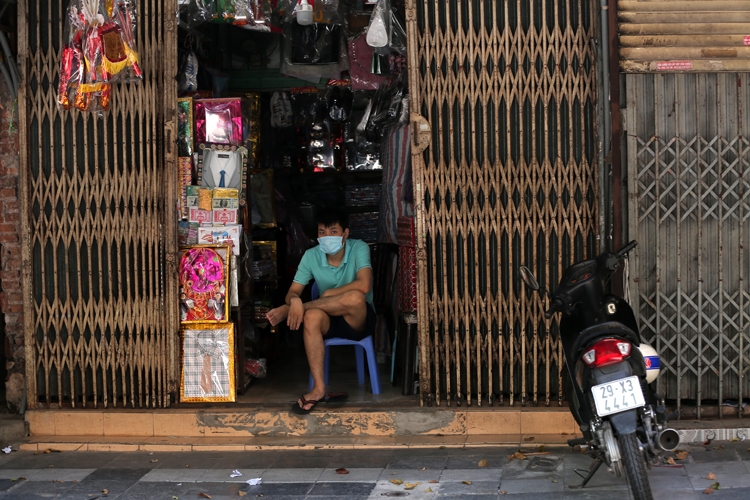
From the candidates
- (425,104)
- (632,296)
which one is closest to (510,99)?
(425,104)

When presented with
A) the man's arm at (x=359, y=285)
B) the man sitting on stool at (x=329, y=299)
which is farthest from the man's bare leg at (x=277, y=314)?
the man's arm at (x=359, y=285)

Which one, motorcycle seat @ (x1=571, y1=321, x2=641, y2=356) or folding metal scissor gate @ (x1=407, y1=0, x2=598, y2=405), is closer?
motorcycle seat @ (x1=571, y1=321, x2=641, y2=356)

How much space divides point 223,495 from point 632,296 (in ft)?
8.38

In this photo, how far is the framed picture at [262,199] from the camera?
7754mm

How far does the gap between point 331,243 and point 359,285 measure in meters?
0.33

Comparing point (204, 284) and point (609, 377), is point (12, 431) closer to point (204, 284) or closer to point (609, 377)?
point (204, 284)

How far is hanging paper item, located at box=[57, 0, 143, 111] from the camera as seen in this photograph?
557cm

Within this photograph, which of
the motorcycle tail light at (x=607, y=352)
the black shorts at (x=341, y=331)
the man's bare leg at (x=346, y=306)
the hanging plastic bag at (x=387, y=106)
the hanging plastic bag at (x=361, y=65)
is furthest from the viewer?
the hanging plastic bag at (x=361, y=65)

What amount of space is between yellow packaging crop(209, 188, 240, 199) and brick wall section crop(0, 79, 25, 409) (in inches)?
54.2

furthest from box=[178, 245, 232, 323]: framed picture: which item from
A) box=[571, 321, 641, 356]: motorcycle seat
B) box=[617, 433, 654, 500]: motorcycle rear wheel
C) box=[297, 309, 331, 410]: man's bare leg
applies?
box=[617, 433, 654, 500]: motorcycle rear wheel

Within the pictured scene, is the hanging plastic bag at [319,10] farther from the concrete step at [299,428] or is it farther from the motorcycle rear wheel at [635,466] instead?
the motorcycle rear wheel at [635,466]

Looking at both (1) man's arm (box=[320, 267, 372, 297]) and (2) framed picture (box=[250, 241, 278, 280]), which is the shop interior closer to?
(2) framed picture (box=[250, 241, 278, 280])

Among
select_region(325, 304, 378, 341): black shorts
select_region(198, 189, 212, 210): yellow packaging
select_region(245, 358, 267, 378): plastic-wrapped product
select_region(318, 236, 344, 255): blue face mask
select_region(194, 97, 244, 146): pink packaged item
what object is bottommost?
select_region(245, 358, 267, 378): plastic-wrapped product

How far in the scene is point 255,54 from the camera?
292 inches
